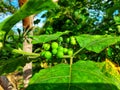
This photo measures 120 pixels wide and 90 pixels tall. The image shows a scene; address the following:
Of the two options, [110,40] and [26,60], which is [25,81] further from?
[110,40]

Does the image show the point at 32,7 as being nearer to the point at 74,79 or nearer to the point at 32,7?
the point at 32,7

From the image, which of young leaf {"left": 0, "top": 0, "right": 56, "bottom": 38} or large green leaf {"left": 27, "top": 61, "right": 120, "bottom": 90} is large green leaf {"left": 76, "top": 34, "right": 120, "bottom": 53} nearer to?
large green leaf {"left": 27, "top": 61, "right": 120, "bottom": 90}

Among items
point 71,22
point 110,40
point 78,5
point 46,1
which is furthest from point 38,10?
point 78,5

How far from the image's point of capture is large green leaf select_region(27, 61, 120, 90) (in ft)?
3.63

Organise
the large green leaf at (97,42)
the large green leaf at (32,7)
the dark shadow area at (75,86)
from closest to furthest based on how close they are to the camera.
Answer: the large green leaf at (32,7)
the dark shadow area at (75,86)
the large green leaf at (97,42)

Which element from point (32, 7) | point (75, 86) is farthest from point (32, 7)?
point (75, 86)

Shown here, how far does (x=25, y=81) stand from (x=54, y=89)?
1657 mm

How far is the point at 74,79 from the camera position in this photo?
1185mm

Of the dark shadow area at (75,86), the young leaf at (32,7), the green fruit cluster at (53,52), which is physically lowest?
the dark shadow area at (75,86)

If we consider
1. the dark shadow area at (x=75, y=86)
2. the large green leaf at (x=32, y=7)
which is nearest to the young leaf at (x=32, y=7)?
the large green leaf at (x=32, y=7)

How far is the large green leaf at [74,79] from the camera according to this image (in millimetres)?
1105

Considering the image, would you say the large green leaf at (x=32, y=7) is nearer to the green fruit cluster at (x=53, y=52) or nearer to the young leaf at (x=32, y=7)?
the young leaf at (x=32, y=7)

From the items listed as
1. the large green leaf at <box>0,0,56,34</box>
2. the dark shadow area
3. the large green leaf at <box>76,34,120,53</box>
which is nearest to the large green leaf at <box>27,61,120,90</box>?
the dark shadow area

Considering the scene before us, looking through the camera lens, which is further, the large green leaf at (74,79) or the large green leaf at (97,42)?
the large green leaf at (97,42)
